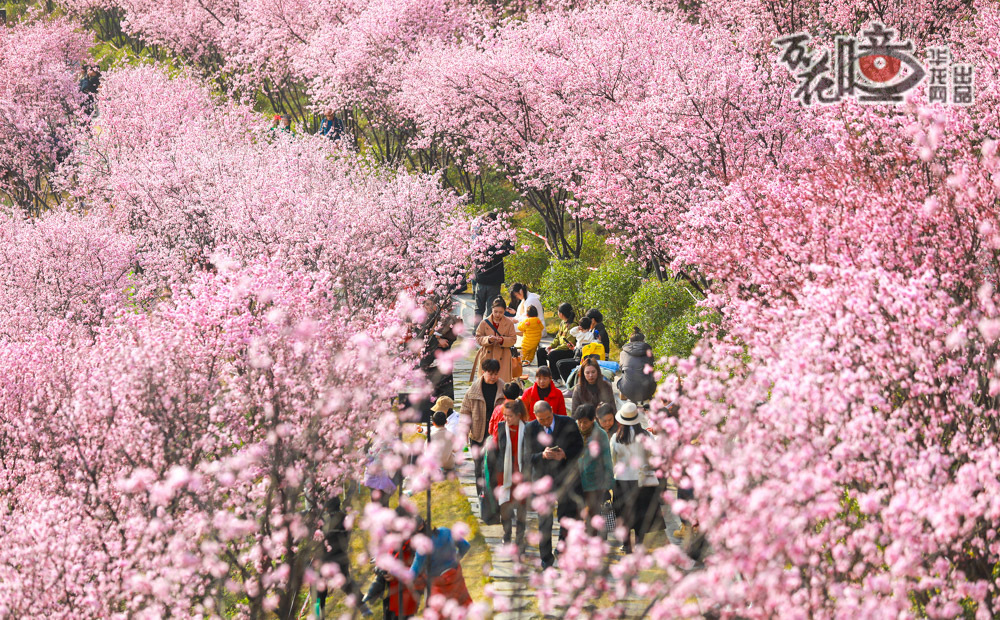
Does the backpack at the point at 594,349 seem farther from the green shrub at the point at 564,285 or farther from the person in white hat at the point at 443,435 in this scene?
the green shrub at the point at 564,285

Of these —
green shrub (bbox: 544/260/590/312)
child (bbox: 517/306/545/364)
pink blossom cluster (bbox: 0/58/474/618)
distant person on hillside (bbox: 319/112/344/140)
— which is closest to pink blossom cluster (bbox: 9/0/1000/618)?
pink blossom cluster (bbox: 0/58/474/618)

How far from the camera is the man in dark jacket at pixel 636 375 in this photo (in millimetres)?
13805

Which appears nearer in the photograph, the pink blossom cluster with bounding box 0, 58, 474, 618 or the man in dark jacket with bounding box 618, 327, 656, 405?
the pink blossom cluster with bounding box 0, 58, 474, 618

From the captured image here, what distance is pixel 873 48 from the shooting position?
2294cm

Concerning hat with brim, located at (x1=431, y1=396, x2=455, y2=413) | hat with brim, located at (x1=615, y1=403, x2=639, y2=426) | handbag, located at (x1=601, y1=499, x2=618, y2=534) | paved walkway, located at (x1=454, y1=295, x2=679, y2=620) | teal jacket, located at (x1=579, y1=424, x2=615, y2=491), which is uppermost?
hat with brim, located at (x1=615, y1=403, x2=639, y2=426)

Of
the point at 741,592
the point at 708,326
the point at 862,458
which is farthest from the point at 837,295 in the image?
the point at 708,326

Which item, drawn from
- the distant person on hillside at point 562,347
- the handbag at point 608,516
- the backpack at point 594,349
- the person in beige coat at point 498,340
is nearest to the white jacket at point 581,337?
the backpack at point 594,349

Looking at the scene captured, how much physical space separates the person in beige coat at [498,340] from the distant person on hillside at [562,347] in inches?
75.2

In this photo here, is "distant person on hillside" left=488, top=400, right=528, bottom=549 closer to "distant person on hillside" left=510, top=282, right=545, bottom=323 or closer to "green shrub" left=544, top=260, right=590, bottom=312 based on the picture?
"distant person on hillside" left=510, top=282, right=545, bottom=323

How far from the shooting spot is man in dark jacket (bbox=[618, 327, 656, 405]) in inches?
543

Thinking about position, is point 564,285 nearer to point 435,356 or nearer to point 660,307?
point 660,307

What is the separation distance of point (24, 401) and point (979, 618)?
14265 millimetres

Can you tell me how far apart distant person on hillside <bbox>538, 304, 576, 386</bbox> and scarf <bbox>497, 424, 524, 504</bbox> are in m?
4.91

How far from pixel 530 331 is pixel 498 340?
3.24m
